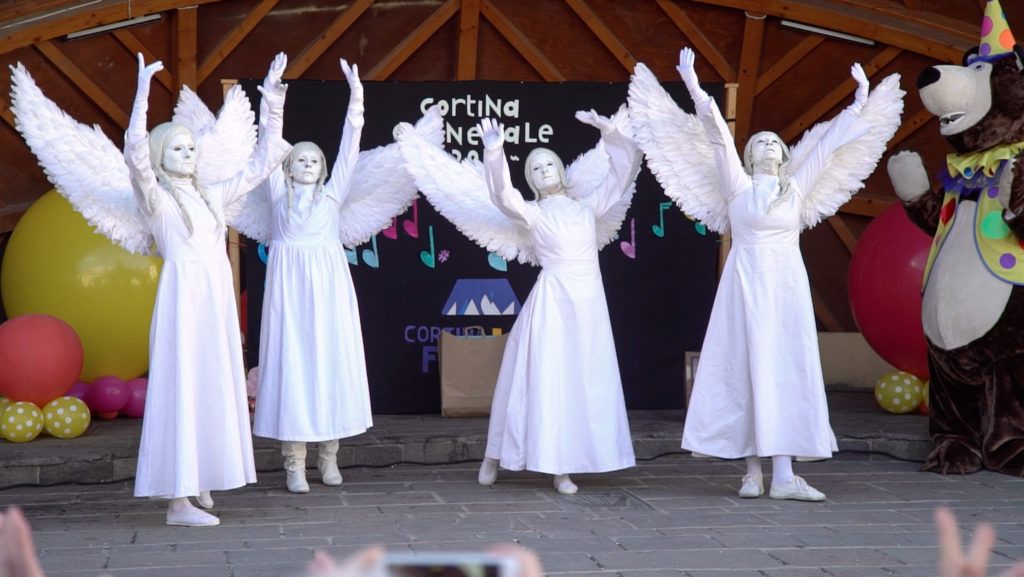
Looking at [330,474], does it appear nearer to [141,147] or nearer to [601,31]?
[141,147]

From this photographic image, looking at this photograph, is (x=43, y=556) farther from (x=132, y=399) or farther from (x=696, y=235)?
(x=696, y=235)

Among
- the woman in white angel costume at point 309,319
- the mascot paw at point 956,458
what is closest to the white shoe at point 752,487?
the mascot paw at point 956,458

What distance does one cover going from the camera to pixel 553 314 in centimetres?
500

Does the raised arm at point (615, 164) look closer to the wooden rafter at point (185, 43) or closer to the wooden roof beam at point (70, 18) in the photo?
the wooden rafter at point (185, 43)

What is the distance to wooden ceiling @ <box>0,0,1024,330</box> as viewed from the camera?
7.50 metres

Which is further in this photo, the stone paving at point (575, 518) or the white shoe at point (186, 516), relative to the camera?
the white shoe at point (186, 516)

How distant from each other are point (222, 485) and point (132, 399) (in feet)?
7.23

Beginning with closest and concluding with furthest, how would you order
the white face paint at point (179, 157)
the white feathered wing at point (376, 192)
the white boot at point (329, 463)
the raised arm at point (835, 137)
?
1. the white face paint at point (179, 157)
2. the raised arm at point (835, 137)
3. the white boot at point (329, 463)
4. the white feathered wing at point (376, 192)

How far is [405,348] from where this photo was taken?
21.7 ft

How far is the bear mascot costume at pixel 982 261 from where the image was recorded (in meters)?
5.06

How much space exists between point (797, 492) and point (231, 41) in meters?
4.94

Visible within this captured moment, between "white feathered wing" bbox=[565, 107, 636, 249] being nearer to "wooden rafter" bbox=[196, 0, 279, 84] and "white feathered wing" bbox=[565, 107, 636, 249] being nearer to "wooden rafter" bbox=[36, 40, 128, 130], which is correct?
"wooden rafter" bbox=[196, 0, 279, 84]

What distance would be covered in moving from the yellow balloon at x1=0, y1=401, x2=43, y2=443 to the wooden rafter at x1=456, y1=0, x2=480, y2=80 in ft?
12.2

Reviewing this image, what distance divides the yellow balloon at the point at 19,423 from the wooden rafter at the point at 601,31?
176 inches
